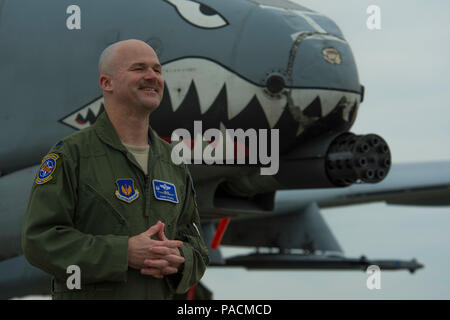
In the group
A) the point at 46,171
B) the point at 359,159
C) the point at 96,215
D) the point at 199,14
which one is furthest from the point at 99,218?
the point at 199,14

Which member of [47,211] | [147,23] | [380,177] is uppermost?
[147,23]

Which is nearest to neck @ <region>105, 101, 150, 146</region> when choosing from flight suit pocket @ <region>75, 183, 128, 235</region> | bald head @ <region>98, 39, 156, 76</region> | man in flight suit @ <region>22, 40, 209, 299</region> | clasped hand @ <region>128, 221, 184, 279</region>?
man in flight suit @ <region>22, 40, 209, 299</region>

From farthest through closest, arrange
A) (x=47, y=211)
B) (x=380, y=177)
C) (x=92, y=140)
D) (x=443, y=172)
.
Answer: (x=443, y=172), (x=380, y=177), (x=92, y=140), (x=47, y=211)

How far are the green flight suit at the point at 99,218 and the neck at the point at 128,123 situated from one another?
0.03 m

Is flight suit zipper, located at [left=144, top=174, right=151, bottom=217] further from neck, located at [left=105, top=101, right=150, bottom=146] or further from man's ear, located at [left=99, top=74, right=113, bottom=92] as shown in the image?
man's ear, located at [left=99, top=74, right=113, bottom=92]

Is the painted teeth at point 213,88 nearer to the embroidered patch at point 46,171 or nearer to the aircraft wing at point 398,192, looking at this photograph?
the embroidered patch at point 46,171

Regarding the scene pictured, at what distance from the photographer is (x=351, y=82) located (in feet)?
18.6

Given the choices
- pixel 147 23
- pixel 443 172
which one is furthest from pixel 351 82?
pixel 443 172

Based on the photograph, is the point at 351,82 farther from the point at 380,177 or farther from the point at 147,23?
the point at 147,23

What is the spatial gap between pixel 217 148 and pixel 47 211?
10.5ft

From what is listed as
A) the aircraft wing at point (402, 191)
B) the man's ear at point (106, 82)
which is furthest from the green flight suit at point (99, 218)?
the aircraft wing at point (402, 191)

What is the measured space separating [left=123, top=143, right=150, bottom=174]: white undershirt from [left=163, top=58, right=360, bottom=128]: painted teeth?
2.84 m

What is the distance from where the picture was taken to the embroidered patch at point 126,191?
8.07 feet

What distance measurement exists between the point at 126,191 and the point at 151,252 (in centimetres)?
25
